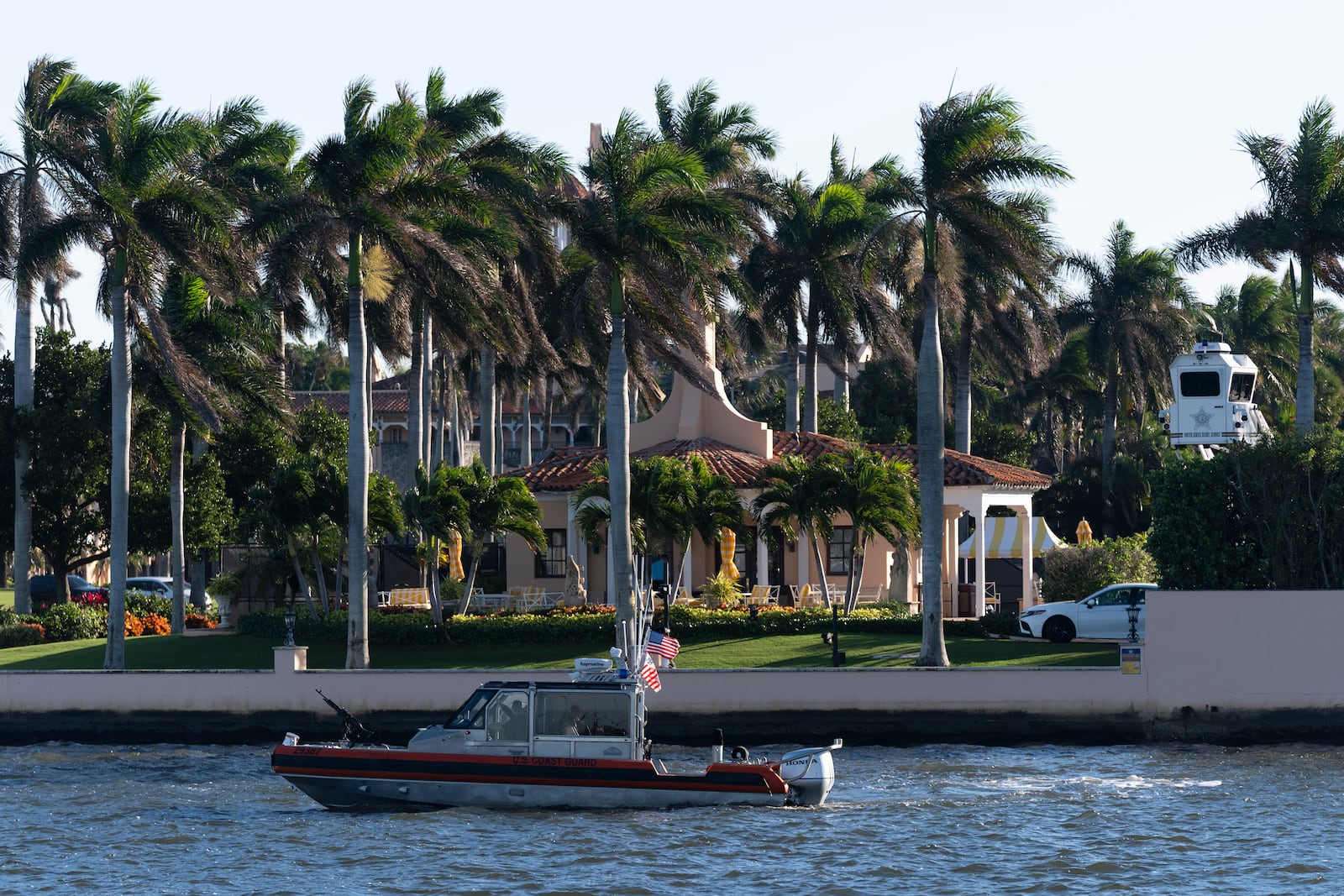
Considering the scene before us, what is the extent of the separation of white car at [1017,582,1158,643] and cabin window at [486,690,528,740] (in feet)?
55.4

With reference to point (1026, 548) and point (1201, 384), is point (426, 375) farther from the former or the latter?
point (1201, 384)

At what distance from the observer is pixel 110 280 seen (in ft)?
122

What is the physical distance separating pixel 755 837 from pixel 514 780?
3.86 m

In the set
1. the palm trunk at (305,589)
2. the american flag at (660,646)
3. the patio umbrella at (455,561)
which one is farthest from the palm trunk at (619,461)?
the patio umbrella at (455,561)

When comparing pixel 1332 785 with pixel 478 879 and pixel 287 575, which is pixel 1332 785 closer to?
pixel 478 879

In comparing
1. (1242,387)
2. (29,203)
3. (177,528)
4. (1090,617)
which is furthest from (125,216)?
(1242,387)

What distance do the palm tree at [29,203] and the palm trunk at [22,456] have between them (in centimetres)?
2

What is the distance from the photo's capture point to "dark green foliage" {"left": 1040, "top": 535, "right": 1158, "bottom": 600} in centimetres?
4234

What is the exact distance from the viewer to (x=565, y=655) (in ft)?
121

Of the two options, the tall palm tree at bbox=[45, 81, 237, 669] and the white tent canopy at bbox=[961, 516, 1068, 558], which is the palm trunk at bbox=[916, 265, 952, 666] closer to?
the white tent canopy at bbox=[961, 516, 1068, 558]

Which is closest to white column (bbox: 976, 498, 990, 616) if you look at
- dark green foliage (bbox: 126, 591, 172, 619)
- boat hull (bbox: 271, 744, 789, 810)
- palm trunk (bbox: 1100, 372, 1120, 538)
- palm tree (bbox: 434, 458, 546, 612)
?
palm tree (bbox: 434, 458, 546, 612)

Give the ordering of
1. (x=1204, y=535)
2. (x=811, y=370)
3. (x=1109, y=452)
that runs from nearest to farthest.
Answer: (x=1204, y=535) < (x=811, y=370) < (x=1109, y=452)

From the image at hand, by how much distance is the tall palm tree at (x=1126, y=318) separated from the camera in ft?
193

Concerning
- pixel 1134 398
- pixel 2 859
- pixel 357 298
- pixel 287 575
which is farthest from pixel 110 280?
pixel 1134 398
